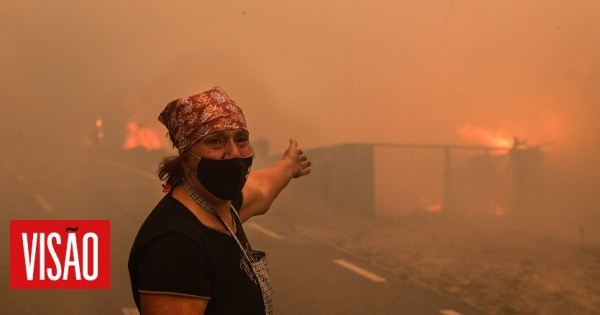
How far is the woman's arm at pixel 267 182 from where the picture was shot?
11.4 feet

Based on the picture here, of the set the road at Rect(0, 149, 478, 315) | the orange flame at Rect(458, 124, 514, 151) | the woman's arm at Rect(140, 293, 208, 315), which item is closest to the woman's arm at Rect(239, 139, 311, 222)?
the woman's arm at Rect(140, 293, 208, 315)

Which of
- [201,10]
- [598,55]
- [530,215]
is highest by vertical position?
[201,10]

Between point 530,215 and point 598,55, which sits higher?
point 598,55

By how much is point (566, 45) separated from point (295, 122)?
24.8ft

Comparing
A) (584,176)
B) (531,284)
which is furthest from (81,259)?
(584,176)

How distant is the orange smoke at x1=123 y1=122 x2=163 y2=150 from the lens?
27053mm

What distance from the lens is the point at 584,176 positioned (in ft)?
46.8

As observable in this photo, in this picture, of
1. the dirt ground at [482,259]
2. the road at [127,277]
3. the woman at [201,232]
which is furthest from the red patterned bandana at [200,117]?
the dirt ground at [482,259]

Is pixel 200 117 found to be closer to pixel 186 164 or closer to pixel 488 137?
pixel 186 164

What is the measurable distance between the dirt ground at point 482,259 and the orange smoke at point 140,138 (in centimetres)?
1483

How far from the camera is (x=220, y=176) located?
Answer: 2.69m

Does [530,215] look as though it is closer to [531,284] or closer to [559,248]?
[559,248]

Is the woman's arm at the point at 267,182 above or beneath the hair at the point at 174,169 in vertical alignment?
beneath

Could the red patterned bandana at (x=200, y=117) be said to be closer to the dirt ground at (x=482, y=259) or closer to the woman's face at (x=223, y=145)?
the woman's face at (x=223, y=145)
